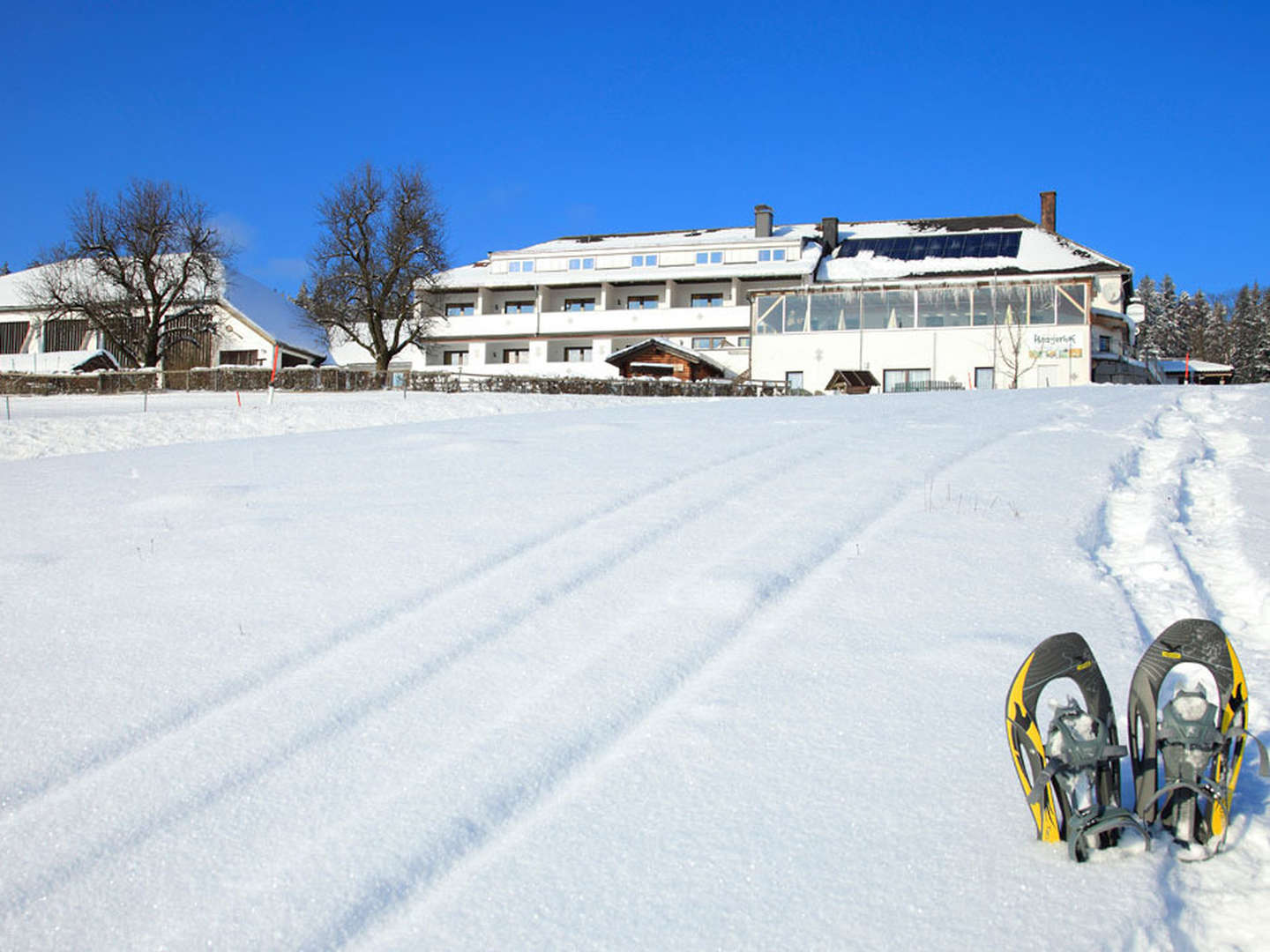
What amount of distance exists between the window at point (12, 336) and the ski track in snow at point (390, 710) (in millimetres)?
58332

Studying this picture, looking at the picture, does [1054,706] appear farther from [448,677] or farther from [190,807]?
[190,807]

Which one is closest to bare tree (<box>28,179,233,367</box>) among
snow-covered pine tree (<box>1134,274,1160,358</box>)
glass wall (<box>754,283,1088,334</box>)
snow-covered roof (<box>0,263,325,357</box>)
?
snow-covered roof (<box>0,263,325,357</box>)

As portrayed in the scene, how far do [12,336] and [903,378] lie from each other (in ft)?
163

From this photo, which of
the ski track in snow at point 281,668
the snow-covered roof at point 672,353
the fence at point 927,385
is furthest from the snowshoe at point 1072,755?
the snow-covered roof at point 672,353

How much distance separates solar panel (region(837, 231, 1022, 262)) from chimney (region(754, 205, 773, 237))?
18.8ft

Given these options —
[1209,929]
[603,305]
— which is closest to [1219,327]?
[603,305]

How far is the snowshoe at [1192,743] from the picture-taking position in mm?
3336

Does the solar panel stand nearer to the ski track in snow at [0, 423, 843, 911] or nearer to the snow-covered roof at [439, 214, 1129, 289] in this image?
the snow-covered roof at [439, 214, 1129, 289]

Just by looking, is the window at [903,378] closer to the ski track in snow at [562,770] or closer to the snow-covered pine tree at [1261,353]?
the ski track in snow at [562,770]

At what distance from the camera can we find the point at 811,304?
143ft

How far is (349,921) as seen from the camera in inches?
130

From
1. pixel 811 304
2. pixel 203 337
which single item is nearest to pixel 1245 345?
pixel 811 304

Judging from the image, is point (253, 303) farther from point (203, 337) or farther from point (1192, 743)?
point (1192, 743)

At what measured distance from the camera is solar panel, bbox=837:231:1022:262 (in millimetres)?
47781
